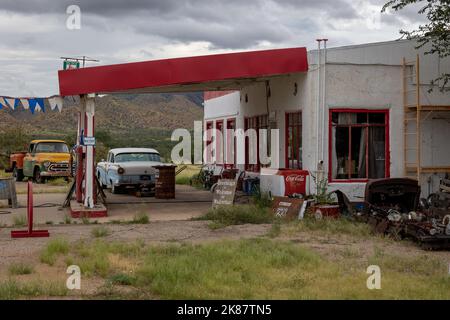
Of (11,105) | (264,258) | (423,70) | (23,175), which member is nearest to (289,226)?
(264,258)

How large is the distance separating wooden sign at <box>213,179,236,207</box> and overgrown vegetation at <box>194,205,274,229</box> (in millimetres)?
686

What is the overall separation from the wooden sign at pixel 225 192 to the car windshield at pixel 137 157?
22.1 ft

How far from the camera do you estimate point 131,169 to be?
72.8ft

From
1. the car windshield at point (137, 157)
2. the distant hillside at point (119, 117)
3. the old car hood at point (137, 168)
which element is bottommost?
the old car hood at point (137, 168)

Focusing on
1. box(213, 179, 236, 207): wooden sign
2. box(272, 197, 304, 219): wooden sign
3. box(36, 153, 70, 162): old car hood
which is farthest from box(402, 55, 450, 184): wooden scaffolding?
box(36, 153, 70, 162): old car hood

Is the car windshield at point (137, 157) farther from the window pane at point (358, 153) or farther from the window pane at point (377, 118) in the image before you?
the window pane at point (377, 118)

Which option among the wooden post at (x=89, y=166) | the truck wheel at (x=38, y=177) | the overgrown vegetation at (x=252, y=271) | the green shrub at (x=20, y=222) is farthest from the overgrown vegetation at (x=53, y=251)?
the truck wheel at (x=38, y=177)

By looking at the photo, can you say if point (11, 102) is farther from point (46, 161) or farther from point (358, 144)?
point (46, 161)

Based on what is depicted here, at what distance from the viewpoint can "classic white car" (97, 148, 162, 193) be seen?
72.5ft

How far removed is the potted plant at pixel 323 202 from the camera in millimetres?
14969

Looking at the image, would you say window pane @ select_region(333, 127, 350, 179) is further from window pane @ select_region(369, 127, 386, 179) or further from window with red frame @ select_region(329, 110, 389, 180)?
window pane @ select_region(369, 127, 386, 179)

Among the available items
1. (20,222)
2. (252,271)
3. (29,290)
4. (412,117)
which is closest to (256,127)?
(412,117)

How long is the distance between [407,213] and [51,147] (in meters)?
21.0

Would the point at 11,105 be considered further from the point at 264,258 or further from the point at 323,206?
the point at 264,258
